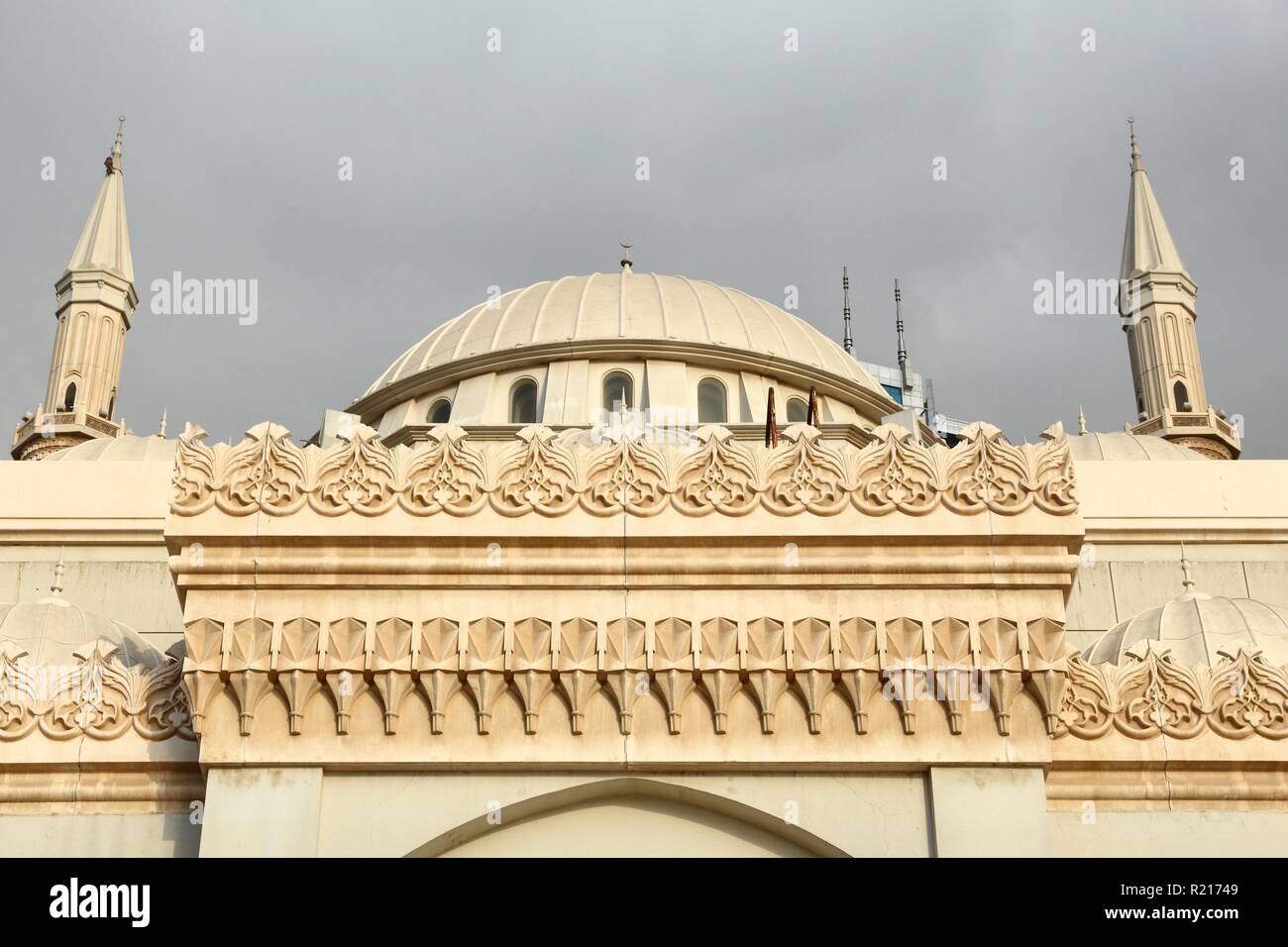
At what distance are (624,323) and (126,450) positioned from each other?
7318 millimetres

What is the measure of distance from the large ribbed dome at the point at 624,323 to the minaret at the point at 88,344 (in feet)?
21.2

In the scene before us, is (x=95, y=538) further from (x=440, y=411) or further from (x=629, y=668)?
(x=629, y=668)

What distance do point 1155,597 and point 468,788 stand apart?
1063 centimetres

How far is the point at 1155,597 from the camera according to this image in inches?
717

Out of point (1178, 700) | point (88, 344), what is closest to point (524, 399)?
point (88, 344)

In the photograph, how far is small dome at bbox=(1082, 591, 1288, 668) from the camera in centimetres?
1303

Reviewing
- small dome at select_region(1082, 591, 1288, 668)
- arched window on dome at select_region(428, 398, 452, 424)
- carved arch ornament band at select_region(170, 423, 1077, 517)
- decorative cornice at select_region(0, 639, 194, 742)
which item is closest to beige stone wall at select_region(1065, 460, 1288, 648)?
small dome at select_region(1082, 591, 1288, 668)

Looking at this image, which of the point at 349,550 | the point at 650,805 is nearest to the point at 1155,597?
the point at 650,805

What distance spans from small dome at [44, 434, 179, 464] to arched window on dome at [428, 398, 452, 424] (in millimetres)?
3647

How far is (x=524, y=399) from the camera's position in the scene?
75.4 feet

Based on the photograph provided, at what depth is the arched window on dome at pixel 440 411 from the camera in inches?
914

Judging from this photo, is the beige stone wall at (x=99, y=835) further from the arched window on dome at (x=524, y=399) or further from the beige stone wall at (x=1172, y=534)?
the arched window on dome at (x=524, y=399)
